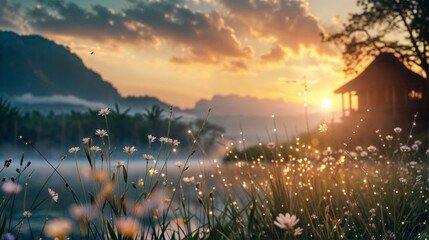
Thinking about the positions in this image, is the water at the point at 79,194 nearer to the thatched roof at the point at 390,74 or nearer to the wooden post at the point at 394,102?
the wooden post at the point at 394,102

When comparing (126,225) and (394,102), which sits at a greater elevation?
(126,225)

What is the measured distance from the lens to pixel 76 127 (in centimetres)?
4169

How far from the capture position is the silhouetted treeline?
39031 millimetres

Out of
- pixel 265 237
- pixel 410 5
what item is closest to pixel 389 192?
pixel 265 237

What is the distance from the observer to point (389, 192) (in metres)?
6.32

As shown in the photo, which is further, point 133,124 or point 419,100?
point 133,124

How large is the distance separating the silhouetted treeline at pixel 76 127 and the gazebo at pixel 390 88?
34.3 ft

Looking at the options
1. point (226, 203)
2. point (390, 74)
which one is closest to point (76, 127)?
point (390, 74)

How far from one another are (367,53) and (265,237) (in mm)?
33005

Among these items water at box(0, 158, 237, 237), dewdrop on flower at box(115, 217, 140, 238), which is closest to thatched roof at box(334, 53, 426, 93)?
water at box(0, 158, 237, 237)

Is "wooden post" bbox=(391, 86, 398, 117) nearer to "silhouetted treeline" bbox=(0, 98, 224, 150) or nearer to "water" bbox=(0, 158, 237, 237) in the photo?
"silhouetted treeline" bbox=(0, 98, 224, 150)

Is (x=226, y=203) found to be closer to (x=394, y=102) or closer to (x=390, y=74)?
(x=394, y=102)

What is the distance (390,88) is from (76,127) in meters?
22.6

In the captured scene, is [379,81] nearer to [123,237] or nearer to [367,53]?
[367,53]
